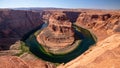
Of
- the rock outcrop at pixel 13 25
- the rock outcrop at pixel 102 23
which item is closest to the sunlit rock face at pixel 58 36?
the rock outcrop at pixel 13 25

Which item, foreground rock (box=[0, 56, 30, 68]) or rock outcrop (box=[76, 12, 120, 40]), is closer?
foreground rock (box=[0, 56, 30, 68])

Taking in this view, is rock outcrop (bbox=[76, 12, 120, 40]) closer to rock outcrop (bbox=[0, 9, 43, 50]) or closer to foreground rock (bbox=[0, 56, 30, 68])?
rock outcrop (bbox=[0, 9, 43, 50])

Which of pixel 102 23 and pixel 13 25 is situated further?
pixel 102 23

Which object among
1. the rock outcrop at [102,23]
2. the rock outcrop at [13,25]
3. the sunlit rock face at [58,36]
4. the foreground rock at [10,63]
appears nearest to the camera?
the foreground rock at [10,63]

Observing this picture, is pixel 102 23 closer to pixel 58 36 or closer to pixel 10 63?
pixel 58 36

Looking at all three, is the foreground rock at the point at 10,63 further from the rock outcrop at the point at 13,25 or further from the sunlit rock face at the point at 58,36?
the rock outcrop at the point at 13,25

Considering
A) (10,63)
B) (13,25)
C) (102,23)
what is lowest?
(13,25)

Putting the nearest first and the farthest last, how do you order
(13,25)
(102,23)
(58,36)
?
(58,36) → (13,25) → (102,23)

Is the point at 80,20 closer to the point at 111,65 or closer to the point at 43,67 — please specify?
the point at 43,67

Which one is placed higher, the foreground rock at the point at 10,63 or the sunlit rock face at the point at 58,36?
the foreground rock at the point at 10,63

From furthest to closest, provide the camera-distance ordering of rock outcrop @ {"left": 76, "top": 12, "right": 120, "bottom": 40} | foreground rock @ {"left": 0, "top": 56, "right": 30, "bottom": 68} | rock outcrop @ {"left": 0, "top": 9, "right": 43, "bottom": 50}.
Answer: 1. rock outcrop @ {"left": 76, "top": 12, "right": 120, "bottom": 40}
2. rock outcrop @ {"left": 0, "top": 9, "right": 43, "bottom": 50}
3. foreground rock @ {"left": 0, "top": 56, "right": 30, "bottom": 68}

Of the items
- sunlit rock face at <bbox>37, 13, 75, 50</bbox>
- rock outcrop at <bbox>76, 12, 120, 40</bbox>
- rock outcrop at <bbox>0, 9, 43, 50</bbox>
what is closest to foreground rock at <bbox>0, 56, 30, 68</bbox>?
sunlit rock face at <bbox>37, 13, 75, 50</bbox>

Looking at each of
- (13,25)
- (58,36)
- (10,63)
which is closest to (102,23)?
(58,36)
